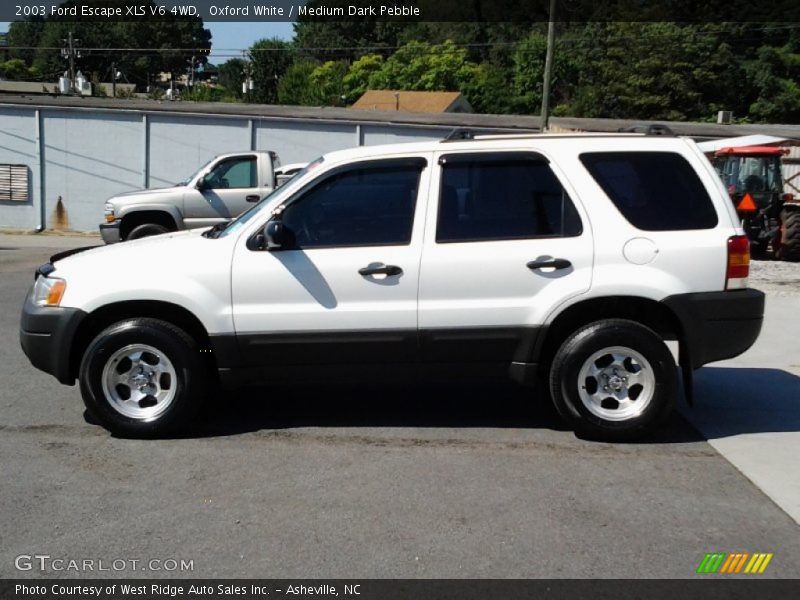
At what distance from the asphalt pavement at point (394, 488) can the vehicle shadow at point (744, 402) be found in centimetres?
3

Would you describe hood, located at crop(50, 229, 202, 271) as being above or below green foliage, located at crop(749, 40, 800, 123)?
below

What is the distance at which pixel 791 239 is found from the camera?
18.1 m

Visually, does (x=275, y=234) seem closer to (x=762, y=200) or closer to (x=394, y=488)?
(x=394, y=488)

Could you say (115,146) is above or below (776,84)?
below

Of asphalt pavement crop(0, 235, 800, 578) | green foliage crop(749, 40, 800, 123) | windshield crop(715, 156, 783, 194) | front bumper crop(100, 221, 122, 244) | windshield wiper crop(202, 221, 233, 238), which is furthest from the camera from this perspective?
green foliage crop(749, 40, 800, 123)

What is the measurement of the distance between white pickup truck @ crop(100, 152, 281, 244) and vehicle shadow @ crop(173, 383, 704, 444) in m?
8.49

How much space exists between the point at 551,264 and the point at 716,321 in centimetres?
114

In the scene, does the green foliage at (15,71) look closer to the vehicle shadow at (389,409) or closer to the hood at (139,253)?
the vehicle shadow at (389,409)

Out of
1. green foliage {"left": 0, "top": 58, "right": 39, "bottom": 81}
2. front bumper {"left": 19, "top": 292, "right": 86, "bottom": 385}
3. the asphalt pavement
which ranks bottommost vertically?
the asphalt pavement

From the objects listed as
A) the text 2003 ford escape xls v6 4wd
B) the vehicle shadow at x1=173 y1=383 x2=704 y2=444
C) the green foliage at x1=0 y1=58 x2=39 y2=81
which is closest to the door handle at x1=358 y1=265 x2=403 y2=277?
the text 2003 ford escape xls v6 4wd

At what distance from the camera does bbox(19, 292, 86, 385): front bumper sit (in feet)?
19.7
